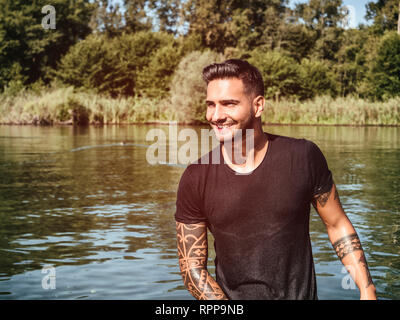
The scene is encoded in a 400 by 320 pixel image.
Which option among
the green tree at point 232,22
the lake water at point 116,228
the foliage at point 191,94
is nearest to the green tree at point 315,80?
the green tree at point 232,22

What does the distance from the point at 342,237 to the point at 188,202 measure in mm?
837

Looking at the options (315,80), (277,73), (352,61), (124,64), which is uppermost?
(352,61)

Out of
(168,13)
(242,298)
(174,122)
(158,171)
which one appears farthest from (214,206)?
(168,13)

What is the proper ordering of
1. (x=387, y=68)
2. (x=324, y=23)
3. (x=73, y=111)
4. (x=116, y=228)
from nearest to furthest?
(x=116, y=228) < (x=73, y=111) < (x=387, y=68) < (x=324, y=23)

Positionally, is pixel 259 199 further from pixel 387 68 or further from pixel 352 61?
pixel 352 61

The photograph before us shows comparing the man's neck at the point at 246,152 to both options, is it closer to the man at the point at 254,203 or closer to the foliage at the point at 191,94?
the man at the point at 254,203

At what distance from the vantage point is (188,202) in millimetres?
3330

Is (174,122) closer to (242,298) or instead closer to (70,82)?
(70,82)

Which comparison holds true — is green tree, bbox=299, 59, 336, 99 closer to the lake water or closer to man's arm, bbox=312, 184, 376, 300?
the lake water

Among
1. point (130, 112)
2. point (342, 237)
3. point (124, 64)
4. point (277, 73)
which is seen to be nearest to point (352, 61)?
point (277, 73)

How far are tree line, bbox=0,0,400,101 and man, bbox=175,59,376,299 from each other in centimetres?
4994

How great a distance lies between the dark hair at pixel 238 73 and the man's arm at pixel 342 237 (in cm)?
66

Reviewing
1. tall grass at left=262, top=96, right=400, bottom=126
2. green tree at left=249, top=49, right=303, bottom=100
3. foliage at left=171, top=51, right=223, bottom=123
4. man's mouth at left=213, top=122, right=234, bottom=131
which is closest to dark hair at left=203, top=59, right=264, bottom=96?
man's mouth at left=213, top=122, right=234, bottom=131
